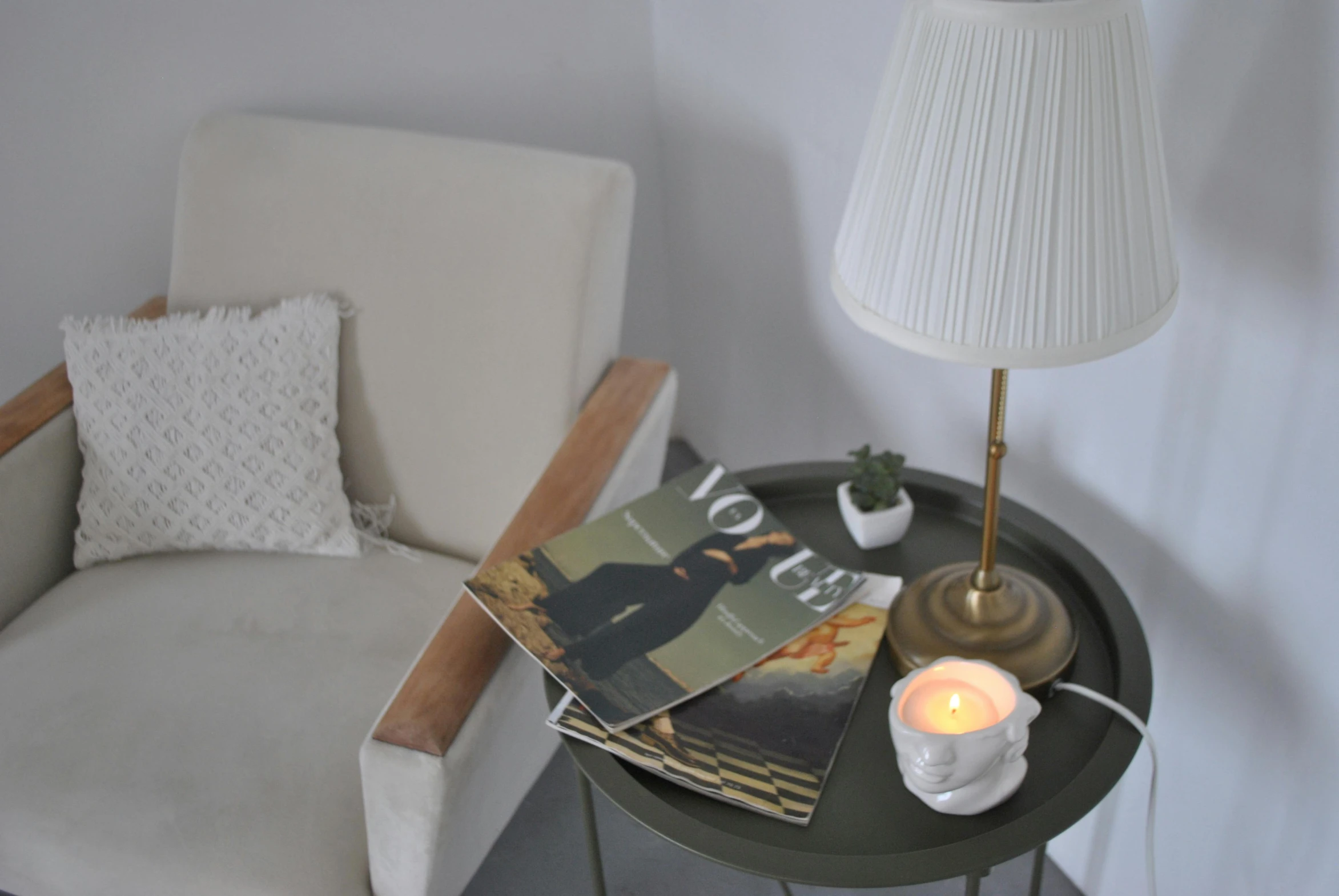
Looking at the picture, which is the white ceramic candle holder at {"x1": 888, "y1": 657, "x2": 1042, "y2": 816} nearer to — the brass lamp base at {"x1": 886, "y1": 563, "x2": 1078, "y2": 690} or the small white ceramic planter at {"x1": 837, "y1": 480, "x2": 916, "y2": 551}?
the brass lamp base at {"x1": 886, "y1": 563, "x2": 1078, "y2": 690}

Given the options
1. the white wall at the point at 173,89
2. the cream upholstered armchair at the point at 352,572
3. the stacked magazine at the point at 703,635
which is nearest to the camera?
the stacked magazine at the point at 703,635

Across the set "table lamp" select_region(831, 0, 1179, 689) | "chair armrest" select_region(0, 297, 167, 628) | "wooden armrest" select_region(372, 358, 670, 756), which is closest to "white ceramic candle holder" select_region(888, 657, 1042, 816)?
"table lamp" select_region(831, 0, 1179, 689)

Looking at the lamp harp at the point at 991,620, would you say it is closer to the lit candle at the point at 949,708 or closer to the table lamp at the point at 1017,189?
the lit candle at the point at 949,708

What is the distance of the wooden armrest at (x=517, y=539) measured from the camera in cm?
93

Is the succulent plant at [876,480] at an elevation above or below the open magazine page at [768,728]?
above

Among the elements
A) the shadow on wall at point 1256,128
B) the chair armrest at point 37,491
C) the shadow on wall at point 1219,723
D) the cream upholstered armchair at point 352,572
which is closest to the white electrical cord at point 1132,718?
the shadow on wall at point 1219,723

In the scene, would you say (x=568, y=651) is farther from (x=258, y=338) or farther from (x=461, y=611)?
(x=258, y=338)

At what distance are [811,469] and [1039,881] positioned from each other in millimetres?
505

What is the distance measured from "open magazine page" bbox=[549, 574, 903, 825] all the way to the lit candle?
0.25ft

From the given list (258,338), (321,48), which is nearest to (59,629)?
(258,338)

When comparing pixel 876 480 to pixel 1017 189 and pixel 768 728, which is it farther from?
pixel 1017 189

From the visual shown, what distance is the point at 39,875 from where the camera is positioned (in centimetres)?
108

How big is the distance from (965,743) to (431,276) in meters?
0.83

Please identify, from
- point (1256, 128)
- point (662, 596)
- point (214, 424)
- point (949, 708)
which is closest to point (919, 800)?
point (949, 708)
